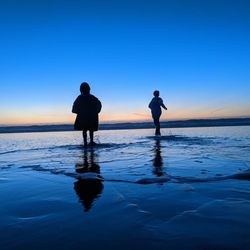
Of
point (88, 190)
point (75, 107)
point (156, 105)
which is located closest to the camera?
point (88, 190)

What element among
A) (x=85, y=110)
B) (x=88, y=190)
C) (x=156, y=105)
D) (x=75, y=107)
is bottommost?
(x=88, y=190)

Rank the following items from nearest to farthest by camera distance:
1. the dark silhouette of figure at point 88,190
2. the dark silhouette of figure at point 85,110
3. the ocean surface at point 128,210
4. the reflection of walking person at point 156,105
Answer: the ocean surface at point 128,210
the dark silhouette of figure at point 88,190
the dark silhouette of figure at point 85,110
the reflection of walking person at point 156,105

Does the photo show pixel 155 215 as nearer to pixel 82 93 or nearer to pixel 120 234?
pixel 120 234

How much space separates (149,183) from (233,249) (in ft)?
7.54

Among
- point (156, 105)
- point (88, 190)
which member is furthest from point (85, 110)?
point (88, 190)

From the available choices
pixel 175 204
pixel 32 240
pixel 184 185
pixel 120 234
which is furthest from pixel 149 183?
pixel 32 240

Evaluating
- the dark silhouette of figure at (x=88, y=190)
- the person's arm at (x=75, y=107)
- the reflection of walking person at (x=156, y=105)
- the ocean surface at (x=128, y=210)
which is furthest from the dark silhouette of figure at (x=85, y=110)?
the dark silhouette of figure at (x=88, y=190)

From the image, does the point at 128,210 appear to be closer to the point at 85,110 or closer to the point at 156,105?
the point at 85,110

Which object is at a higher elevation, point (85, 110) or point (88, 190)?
point (85, 110)

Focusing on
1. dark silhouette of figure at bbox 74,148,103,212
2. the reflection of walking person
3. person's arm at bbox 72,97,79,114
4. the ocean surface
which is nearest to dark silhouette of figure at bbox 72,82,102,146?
person's arm at bbox 72,97,79,114

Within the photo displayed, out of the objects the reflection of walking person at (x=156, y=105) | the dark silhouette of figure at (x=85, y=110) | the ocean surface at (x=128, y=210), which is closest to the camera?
the ocean surface at (x=128, y=210)

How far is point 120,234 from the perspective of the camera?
87.8 inches

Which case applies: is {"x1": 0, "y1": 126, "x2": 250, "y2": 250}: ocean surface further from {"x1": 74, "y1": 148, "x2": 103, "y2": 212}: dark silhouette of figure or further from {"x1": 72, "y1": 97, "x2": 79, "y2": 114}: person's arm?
{"x1": 72, "y1": 97, "x2": 79, "y2": 114}: person's arm

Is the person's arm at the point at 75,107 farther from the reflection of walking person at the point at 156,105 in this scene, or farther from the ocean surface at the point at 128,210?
the ocean surface at the point at 128,210
